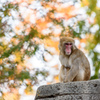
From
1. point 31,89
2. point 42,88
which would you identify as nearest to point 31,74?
point 31,89

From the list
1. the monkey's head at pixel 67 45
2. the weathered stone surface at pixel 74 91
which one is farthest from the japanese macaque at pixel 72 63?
the weathered stone surface at pixel 74 91

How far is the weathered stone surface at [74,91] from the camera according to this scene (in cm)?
369

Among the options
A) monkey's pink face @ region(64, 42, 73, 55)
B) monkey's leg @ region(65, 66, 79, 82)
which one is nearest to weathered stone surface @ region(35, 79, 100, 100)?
monkey's leg @ region(65, 66, 79, 82)

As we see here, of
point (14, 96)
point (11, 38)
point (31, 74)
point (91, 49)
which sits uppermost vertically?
point (11, 38)

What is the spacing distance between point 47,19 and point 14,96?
116 inches

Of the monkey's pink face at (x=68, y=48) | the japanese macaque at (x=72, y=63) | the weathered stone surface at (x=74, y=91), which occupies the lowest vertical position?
the weathered stone surface at (x=74, y=91)

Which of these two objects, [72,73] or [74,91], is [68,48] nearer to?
[72,73]

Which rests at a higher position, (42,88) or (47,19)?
(47,19)

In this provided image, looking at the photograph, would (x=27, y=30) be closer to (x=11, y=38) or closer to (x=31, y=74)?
(x=11, y=38)

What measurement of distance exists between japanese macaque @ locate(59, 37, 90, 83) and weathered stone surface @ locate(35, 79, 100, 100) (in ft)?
3.88

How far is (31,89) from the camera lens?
943cm

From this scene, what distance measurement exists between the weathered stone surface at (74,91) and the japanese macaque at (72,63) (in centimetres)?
118

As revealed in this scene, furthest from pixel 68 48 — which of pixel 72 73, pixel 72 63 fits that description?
pixel 72 73

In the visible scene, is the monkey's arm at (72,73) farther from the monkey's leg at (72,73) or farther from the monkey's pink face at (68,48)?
the monkey's pink face at (68,48)
